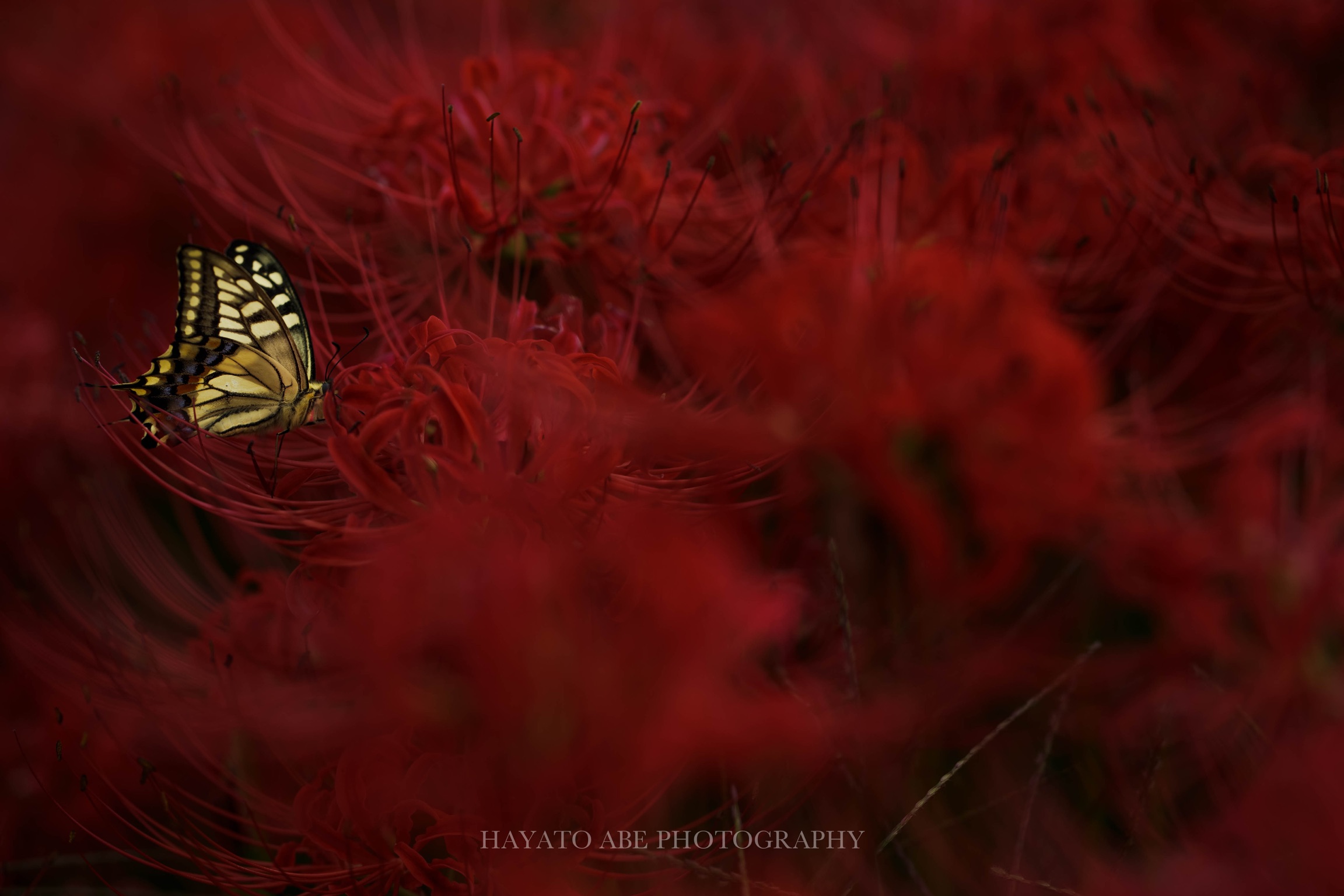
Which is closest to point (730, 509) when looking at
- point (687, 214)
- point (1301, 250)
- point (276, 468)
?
point (687, 214)

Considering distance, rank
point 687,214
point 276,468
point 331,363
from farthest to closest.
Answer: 1. point 687,214
2. point 331,363
3. point 276,468

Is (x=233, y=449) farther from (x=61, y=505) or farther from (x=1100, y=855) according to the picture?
(x=1100, y=855)

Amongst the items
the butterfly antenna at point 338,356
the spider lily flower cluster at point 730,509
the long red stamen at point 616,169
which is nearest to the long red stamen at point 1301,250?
the spider lily flower cluster at point 730,509

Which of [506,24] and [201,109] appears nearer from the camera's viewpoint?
[201,109]

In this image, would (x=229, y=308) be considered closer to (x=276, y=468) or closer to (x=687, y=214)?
(x=276, y=468)

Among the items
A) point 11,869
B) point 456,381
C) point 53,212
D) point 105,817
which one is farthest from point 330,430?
point 53,212

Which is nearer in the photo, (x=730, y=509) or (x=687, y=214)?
(x=730, y=509)

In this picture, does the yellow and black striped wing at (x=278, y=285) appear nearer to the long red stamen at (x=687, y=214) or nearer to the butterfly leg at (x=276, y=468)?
the butterfly leg at (x=276, y=468)
